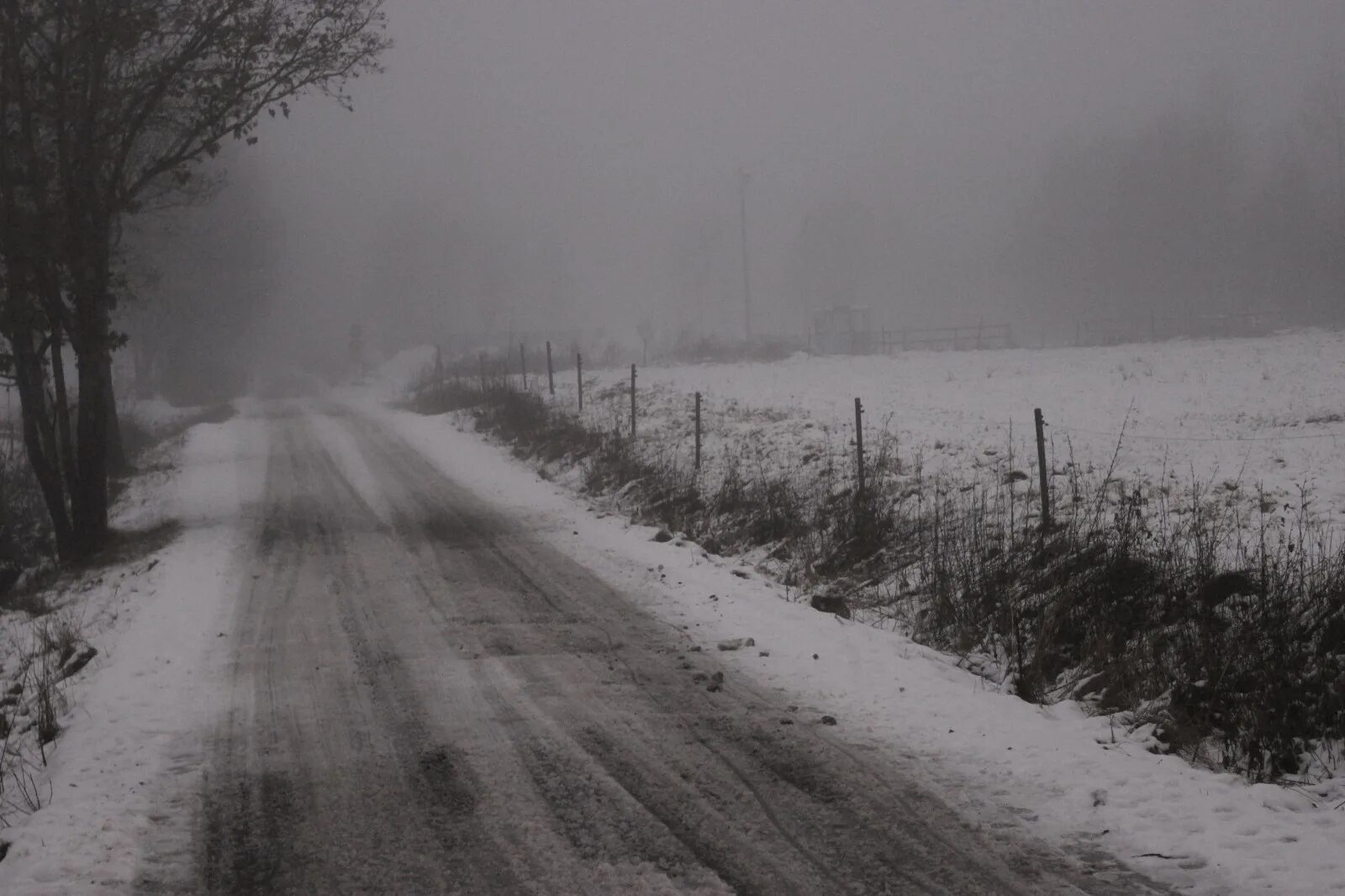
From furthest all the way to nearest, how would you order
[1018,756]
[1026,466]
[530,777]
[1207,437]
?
[1207,437], [1026,466], [1018,756], [530,777]

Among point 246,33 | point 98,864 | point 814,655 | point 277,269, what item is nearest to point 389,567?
point 814,655

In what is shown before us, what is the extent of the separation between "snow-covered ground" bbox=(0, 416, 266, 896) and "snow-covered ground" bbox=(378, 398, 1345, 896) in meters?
4.25

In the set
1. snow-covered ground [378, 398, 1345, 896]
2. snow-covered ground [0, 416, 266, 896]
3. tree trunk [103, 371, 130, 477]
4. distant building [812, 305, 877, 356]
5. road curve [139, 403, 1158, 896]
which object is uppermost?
distant building [812, 305, 877, 356]

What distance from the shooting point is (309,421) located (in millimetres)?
30734

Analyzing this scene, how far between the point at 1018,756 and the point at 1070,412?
48.4 feet

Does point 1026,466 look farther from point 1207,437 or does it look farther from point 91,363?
point 91,363

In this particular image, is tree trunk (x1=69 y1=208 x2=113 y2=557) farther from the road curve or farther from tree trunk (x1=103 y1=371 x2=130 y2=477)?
tree trunk (x1=103 y1=371 x2=130 y2=477)

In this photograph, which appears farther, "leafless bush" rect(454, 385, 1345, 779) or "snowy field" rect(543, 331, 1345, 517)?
"snowy field" rect(543, 331, 1345, 517)

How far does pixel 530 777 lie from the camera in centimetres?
577

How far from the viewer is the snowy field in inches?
506

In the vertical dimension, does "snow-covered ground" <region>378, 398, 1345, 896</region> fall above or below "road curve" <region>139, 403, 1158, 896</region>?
below

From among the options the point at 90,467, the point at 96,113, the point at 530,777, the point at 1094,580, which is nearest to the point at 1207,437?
the point at 1094,580

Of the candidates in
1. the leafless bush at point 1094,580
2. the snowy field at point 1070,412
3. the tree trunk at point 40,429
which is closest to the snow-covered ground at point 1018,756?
the leafless bush at point 1094,580

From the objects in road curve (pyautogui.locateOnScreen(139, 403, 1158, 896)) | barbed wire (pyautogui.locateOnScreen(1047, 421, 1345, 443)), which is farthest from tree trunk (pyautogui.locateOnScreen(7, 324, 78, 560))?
barbed wire (pyautogui.locateOnScreen(1047, 421, 1345, 443))
